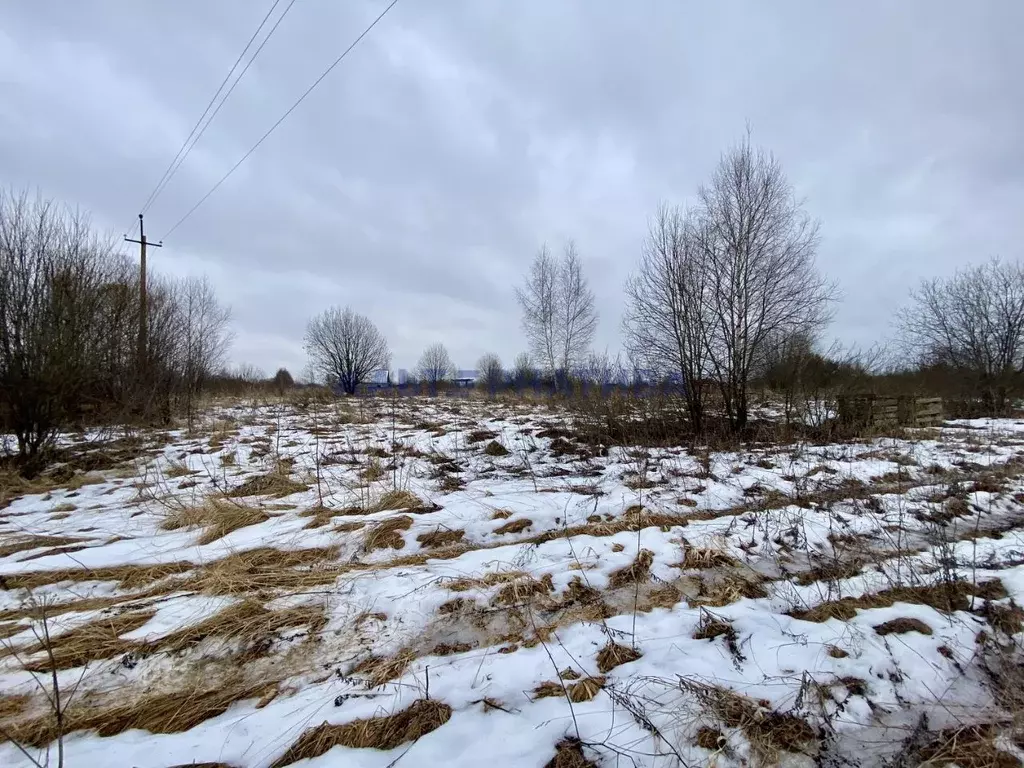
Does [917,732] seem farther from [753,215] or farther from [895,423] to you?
[895,423]

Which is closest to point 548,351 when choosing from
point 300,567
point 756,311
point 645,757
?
point 756,311

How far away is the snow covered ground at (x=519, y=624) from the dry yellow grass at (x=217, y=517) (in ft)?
0.10

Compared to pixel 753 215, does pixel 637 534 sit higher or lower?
lower

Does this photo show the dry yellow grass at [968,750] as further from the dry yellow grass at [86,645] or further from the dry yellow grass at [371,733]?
the dry yellow grass at [86,645]

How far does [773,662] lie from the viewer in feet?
7.20

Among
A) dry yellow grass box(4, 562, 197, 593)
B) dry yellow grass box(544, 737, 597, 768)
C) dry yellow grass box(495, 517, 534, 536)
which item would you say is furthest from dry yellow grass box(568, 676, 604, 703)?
dry yellow grass box(4, 562, 197, 593)

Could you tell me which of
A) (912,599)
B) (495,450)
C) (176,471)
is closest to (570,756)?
(912,599)

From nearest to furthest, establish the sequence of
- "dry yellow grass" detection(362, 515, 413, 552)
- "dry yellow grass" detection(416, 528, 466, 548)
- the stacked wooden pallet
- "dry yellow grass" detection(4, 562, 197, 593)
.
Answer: "dry yellow grass" detection(4, 562, 197, 593) < "dry yellow grass" detection(362, 515, 413, 552) < "dry yellow grass" detection(416, 528, 466, 548) < the stacked wooden pallet

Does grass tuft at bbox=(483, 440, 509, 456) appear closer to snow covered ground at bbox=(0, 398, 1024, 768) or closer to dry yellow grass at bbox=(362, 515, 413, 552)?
snow covered ground at bbox=(0, 398, 1024, 768)

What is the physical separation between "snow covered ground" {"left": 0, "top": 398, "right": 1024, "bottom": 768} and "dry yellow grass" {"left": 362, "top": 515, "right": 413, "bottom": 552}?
0.03 meters

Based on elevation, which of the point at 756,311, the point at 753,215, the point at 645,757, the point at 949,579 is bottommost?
the point at 645,757

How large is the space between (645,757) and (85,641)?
3.07m

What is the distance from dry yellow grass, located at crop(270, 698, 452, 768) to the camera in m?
1.77

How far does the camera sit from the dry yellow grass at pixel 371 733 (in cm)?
177
